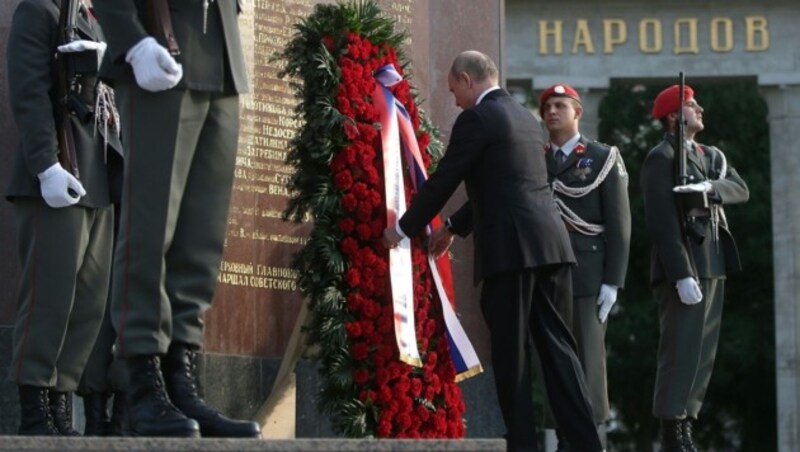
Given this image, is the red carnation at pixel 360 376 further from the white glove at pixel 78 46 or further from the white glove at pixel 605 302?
the white glove at pixel 78 46

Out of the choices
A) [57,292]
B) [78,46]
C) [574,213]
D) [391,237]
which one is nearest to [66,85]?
[78,46]

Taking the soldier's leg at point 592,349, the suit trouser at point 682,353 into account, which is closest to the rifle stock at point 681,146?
the suit trouser at point 682,353

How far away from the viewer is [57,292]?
297 inches

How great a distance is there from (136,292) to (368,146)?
3.53 m

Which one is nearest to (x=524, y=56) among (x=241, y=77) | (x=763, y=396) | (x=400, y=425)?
(x=763, y=396)

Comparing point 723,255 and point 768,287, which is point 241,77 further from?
point 768,287

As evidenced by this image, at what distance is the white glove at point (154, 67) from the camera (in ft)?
18.5

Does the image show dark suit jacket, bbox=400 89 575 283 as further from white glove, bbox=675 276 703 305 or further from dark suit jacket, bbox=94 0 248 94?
dark suit jacket, bbox=94 0 248 94

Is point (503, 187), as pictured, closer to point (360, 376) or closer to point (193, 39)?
point (360, 376)

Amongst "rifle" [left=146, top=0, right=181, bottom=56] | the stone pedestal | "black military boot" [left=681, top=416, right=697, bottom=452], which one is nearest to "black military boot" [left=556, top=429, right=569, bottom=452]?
"black military boot" [left=681, top=416, right=697, bottom=452]

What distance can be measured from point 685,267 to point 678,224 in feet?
0.88

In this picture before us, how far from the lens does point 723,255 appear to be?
33.8ft

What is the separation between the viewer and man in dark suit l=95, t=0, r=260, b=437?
5.68 meters

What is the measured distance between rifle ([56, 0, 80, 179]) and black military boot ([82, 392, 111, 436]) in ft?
3.77
